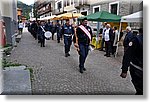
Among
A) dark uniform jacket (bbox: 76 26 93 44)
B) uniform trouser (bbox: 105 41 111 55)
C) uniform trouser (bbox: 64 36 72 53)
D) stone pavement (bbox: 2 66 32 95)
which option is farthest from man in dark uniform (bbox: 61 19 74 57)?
stone pavement (bbox: 2 66 32 95)

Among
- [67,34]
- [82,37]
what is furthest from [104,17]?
[82,37]

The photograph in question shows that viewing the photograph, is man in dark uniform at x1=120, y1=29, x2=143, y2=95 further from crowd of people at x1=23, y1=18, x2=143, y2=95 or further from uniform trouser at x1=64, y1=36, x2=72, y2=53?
uniform trouser at x1=64, y1=36, x2=72, y2=53

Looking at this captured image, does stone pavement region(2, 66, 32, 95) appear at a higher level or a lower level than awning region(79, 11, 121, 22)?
lower

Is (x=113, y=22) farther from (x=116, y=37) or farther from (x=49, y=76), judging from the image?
(x=49, y=76)

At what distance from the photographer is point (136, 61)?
6.63ft

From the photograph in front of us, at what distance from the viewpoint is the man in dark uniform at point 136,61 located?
6.53 ft

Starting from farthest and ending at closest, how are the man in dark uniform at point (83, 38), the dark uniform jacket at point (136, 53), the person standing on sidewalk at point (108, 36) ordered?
the person standing on sidewalk at point (108, 36) → the man in dark uniform at point (83, 38) → the dark uniform jacket at point (136, 53)

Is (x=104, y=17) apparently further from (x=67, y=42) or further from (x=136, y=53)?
(x=136, y=53)

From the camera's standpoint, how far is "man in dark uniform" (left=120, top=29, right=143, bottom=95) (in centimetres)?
199

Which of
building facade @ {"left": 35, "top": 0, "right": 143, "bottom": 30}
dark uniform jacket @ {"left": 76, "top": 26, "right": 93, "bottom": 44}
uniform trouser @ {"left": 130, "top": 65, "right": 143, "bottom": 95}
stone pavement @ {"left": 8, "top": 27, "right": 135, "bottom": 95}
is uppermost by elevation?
building facade @ {"left": 35, "top": 0, "right": 143, "bottom": 30}

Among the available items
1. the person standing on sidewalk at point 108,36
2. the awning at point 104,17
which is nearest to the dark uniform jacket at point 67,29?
the awning at point 104,17

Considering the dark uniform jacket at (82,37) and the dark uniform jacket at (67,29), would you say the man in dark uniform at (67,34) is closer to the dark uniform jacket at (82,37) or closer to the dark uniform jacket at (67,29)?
the dark uniform jacket at (67,29)

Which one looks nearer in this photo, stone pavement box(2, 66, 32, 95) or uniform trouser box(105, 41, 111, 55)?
stone pavement box(2, 66, 32, 95)

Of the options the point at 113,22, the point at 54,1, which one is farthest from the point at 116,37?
the point at 54,1
